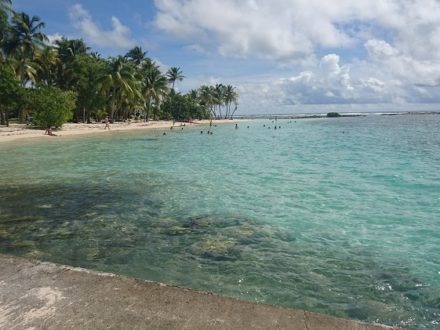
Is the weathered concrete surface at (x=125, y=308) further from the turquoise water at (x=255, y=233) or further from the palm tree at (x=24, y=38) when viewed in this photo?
the palm tree at (x=24, y=38)

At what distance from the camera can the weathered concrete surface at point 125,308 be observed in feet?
11.2

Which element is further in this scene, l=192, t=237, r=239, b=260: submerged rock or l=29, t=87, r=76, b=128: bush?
l=29, t=87, r=76, b=128: bush

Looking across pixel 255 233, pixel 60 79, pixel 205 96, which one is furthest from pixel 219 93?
pixel 255 233

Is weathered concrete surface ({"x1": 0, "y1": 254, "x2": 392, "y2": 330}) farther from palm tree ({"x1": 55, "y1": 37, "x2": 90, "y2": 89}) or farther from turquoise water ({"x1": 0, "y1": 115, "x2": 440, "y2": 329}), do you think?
palm tree ({"x1": 55, "y1": 37, "x2": 90, "y2": 89})

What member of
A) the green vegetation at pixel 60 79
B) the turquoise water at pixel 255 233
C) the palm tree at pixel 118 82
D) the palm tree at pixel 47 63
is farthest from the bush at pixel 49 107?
the turquoise water at pixel 255 233

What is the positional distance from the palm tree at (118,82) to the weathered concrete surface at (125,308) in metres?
57.0

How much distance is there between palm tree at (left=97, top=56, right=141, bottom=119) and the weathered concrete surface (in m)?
57.0

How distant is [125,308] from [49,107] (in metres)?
45.7

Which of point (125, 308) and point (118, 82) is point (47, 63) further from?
point (125, 308)

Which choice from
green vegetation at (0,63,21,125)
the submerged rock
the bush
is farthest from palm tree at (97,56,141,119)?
the submerged rock

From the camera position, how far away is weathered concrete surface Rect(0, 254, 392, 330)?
3402 millimetres

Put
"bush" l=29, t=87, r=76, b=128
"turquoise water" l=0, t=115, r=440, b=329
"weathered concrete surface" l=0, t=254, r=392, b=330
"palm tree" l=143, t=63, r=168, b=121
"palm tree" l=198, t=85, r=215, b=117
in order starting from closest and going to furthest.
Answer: "weathered concrete surface" l=0, t=254, r=392, b=330 → "turquoise water" l=0, t=115, r=440, b=329 → "bush" l=29, t=87, r=76, b=128 → "palm tree" l=143, t=63, r=168, b=121 → "palm tree" l=198, t=85, r=215, b=117

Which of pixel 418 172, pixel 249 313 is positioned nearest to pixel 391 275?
pixel 249 313

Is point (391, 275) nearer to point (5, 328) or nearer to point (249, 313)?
point (249, 313)
